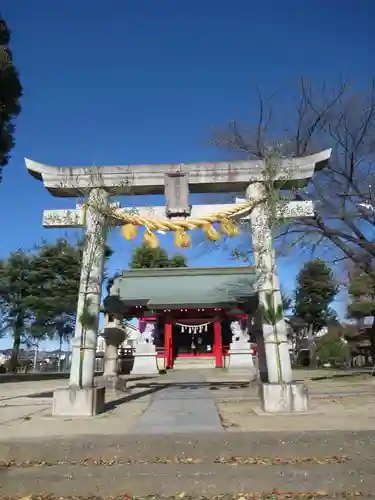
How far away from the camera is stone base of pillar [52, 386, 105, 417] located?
22.2ft

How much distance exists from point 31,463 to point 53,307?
825 inches

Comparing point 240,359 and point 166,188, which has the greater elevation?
point 166,188

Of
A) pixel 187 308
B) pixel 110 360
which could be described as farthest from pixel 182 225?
pixel 187 308

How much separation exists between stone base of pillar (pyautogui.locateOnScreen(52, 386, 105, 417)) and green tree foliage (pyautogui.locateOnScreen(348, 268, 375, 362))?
1018 cm

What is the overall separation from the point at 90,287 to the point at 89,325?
68 cm

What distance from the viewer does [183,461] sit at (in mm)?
4203

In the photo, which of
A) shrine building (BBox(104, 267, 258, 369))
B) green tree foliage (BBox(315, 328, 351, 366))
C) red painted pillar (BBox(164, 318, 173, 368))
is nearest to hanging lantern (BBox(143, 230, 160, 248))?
shrine building (BBox(104, 267, 258, 369))

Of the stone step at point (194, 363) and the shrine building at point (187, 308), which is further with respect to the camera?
the stone step at point (194, 363)

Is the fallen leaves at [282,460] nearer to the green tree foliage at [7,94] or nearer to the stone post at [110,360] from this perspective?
the stone post at [110,360]

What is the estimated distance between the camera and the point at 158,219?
8250mm

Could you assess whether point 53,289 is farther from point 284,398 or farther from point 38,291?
point 284,398

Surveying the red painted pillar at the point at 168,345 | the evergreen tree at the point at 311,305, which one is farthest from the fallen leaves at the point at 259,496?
the evergreen tree at the point at 311,305

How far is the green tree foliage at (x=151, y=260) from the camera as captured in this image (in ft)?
127

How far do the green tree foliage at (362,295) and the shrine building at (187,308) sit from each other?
5344 millimetres
